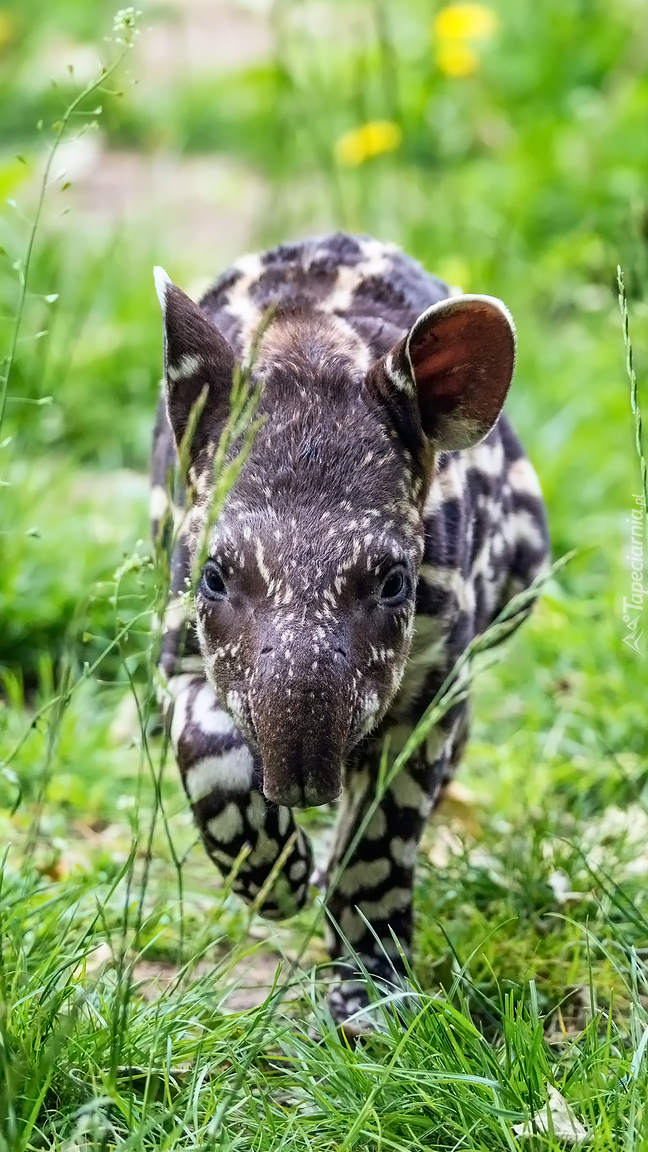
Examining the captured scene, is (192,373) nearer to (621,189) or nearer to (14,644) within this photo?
(14,644)

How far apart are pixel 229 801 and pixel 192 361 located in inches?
40.5

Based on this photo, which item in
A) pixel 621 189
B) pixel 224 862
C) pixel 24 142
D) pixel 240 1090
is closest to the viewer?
pixel 240 1090

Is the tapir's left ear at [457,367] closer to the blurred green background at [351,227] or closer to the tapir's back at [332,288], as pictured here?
the tapir's back at [332,288]

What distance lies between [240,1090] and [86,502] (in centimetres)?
373

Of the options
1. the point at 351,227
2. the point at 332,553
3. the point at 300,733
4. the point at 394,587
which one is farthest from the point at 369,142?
the point at 300,733

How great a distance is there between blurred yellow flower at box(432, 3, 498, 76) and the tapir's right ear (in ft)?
21.8

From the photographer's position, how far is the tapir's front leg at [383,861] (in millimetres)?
3910

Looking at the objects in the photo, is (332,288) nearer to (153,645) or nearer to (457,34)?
(153,645)

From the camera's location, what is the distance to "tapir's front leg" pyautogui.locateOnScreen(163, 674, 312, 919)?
3.56 m

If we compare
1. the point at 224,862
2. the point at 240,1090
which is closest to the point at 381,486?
the point at 224,862

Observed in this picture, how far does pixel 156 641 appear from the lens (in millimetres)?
2824

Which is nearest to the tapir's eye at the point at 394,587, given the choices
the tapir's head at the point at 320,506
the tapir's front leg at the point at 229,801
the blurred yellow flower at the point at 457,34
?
the tapir's head at the point at 320,506

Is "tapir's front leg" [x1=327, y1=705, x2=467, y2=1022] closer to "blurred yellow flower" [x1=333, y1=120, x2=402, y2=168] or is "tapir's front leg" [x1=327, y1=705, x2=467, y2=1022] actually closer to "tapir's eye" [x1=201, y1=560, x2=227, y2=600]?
"tapir's eye" [x1=201, y1=560, x2=227, y2=600]

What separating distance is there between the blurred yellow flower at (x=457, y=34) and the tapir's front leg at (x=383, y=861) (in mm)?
6673
